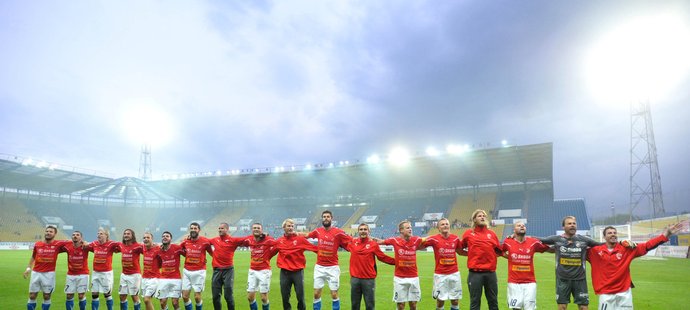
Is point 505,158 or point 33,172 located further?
point 33,172

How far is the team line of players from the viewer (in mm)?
8195

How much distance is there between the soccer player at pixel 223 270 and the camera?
10.3m

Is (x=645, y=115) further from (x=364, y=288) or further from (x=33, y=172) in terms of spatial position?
(x=33, y=172)

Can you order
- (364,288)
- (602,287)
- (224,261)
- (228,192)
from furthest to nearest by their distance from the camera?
(228,192)
(224,261)
(364,288)
(602,287)

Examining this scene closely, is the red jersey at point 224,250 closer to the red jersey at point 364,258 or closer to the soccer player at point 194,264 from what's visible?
the soccer player at point 194,264

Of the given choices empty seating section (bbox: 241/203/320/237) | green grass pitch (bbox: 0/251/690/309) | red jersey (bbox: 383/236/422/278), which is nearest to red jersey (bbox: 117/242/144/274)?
green grass pitch (bbox: 0/251/690/309)

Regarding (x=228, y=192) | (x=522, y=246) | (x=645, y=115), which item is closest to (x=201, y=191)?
(x=228, y=192)

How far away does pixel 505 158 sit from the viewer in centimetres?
5066

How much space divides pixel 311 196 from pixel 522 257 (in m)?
63.0

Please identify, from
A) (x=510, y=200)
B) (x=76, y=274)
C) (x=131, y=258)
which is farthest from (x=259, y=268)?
(x=510, y=200)

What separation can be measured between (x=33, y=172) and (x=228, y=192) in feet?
87.4

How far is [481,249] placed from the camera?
877 centimetres

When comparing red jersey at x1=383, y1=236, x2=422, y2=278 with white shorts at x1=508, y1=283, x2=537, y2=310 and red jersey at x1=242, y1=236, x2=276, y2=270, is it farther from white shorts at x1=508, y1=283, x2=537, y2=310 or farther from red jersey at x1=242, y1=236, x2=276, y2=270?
red jersey at x1=242, y1=236, x2=276, y2=270

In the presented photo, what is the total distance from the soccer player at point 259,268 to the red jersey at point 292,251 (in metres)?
0.24
